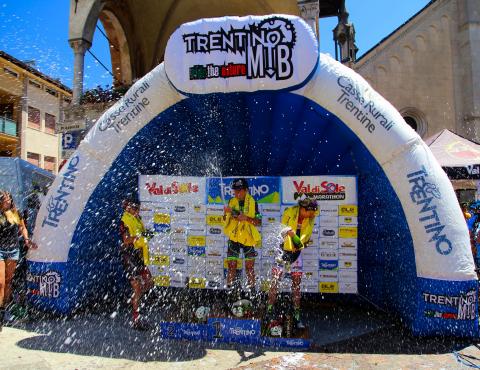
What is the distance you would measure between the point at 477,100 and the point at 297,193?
1373 cm

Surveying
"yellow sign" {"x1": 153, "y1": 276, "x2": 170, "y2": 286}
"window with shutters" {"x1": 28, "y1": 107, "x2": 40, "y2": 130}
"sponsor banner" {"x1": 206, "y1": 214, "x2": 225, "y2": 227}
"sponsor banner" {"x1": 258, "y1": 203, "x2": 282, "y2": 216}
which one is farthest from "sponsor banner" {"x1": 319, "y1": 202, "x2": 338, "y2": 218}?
"window with shutters" {"x1": 28, "y1": 107, "x2": 40, "y2": 130}

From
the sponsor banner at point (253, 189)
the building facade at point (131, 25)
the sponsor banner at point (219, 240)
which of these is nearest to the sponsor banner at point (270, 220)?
the sponsor banner at point (219, 240)

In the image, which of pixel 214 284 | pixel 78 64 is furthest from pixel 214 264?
pixel 78 64

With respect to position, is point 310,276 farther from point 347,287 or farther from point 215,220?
point 215,220

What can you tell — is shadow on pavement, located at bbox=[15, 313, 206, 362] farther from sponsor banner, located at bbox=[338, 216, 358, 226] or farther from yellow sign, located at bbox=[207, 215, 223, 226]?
sponsor banner, located at bbox=[338, 216, 358, 226]

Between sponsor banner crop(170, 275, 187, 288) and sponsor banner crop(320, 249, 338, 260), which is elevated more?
sponsor banner crop(320, 249, 338, 260)

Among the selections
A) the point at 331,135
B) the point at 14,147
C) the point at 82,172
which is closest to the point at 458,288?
the point at 331,135

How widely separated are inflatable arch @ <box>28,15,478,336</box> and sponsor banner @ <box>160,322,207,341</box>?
154cm

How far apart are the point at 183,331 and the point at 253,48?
3.50 m

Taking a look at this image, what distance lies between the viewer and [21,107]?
78.8ft

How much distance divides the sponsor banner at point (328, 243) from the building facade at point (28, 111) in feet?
63.8

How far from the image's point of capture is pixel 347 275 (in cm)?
545

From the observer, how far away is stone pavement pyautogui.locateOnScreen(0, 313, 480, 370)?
391 centimetres

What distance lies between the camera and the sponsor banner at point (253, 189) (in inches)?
220
